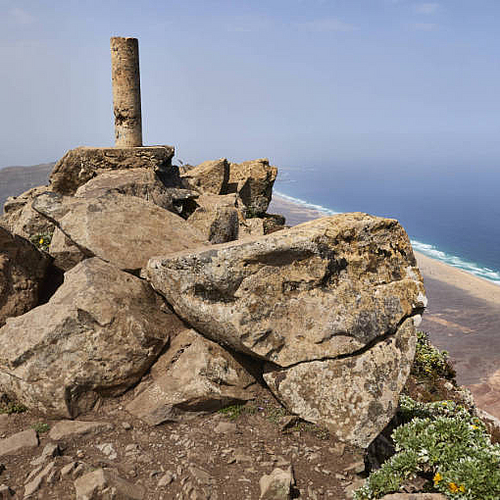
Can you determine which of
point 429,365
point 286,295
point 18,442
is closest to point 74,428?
point 18,442

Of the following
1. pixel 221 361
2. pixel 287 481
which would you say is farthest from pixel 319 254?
pixel 287 481

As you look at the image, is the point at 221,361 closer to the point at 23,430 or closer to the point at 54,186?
the point at 23,430

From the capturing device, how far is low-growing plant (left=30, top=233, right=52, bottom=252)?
51.1ft

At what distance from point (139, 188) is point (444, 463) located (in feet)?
41.1

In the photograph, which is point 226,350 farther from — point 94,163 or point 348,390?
point 94,163

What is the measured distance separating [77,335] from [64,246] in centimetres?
421

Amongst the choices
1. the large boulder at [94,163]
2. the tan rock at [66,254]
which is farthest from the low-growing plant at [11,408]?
the large boulder at [94,163]

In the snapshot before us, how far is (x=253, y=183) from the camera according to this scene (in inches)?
1020

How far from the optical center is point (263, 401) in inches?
367

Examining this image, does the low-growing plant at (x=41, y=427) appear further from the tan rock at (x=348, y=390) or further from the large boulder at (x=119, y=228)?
the tan rock at (x=348, y=390)

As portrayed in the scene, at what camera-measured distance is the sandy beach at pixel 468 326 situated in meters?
42.8

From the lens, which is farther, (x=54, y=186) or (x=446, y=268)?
(x=446, y=268)

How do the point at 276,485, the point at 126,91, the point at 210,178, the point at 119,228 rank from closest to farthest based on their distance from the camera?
the point at 276,485, the point at 119,228, the point at 126,91, the point at 210,178

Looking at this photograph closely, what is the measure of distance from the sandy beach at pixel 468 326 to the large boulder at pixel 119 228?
37122 mm
